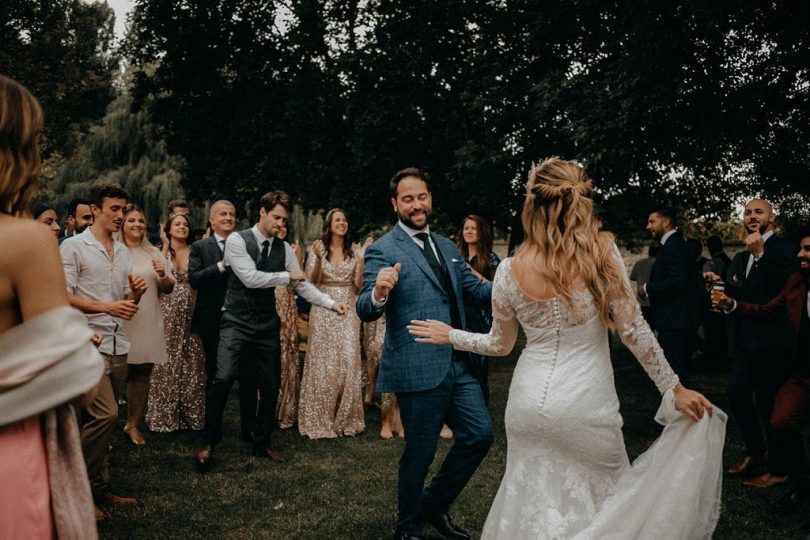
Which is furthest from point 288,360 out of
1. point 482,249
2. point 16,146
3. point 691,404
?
point 16,146

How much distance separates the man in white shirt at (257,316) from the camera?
6508mm

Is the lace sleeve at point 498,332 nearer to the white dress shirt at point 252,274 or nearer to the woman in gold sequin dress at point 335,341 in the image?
the white dress shirt at point 252,274

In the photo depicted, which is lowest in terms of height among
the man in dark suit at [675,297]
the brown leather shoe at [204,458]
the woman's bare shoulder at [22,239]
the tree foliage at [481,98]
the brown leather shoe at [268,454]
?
the brown leather shoe at [268,454]

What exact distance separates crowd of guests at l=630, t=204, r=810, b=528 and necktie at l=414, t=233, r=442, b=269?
6.88 feet

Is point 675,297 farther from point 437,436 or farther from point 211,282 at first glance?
point 211,282

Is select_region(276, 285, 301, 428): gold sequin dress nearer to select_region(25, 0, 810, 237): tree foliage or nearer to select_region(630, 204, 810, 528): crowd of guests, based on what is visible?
select_region(630, 204, 810, 528): crowd of guests

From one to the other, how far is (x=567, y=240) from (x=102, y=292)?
378cm

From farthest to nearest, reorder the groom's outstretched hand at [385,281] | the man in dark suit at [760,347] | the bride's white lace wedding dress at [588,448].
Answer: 1. the man in dark suit at [760,347]
2. the groom's outstretched hand at [385,281]
3. the bride's white lace wedding dress at [588,448]

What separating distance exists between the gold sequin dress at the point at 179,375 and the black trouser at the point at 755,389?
5563mm

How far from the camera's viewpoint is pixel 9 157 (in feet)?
6.57

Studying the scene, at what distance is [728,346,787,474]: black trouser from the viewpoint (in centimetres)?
604

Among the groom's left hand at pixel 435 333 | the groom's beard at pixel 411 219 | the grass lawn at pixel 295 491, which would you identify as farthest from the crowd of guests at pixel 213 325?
the groom's left hand at pixel 435 333

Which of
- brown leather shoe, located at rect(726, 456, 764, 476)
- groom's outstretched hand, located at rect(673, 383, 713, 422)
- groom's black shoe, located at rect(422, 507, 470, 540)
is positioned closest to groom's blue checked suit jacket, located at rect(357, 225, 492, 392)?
groom's black shoe, located at rect(422, 507, 470, 540)

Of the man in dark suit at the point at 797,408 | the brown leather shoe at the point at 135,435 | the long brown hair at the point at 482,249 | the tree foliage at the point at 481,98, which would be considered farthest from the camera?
the tree foliage at the point at 481,98
